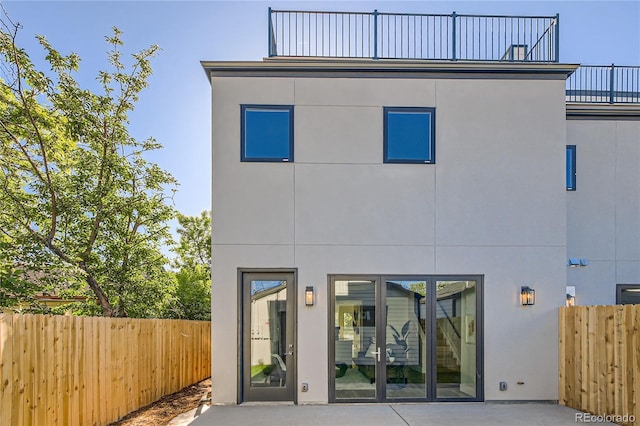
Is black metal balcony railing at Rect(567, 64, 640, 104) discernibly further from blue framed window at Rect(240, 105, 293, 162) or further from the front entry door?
the front entry door

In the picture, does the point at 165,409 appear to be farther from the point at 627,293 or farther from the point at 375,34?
the point at 627,293

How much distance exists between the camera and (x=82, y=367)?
5.01 meters

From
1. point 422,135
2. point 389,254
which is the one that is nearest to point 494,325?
point 389,254

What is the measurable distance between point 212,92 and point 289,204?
2.40m

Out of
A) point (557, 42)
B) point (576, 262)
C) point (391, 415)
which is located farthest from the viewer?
point (576, 262)

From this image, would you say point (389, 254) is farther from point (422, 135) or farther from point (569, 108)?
point (569, 108)

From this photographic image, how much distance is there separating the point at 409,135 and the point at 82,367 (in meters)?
6.03

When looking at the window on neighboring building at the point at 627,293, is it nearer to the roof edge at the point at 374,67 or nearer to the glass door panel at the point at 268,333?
the roof edge at the point at 374,67

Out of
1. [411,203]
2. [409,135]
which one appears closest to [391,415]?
[411,203]

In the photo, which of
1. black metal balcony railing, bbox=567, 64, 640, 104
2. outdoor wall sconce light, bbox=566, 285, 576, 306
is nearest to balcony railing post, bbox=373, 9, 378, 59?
black metal balcony railing, bbox=567, 64, 640, 104

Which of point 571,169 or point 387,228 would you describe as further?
point 571,169

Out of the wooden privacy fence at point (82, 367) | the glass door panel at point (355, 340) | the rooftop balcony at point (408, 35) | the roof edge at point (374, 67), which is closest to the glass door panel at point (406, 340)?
the glass door panel at point (355, 340)

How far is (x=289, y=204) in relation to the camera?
692 cm

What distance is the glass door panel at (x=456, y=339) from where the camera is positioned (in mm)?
6844
